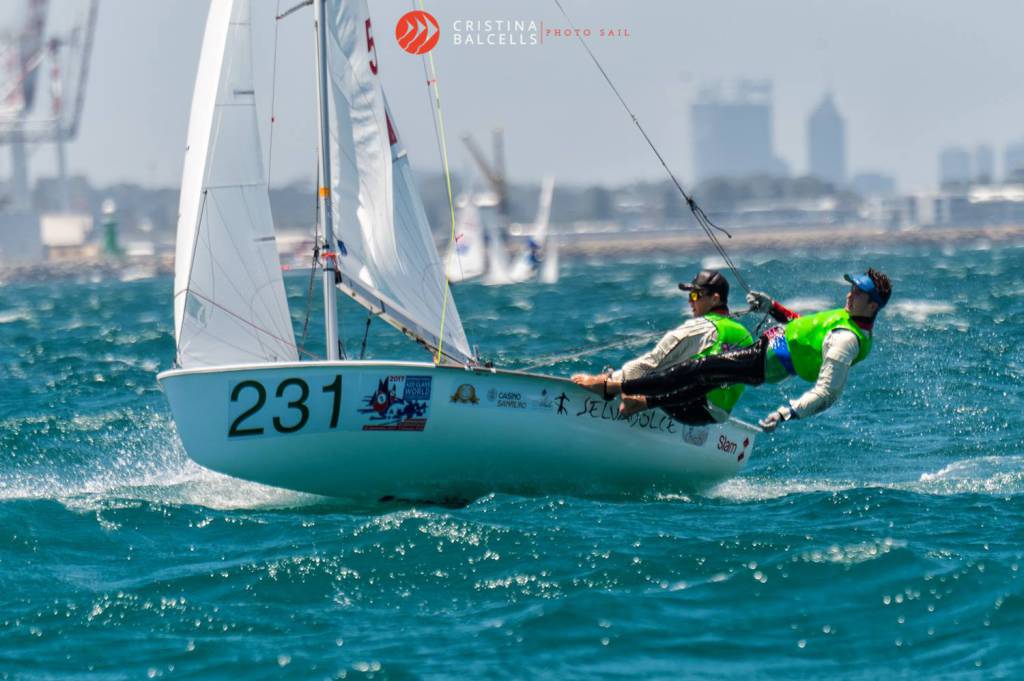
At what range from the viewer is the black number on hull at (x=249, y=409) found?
793cm

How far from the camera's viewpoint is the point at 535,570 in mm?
6902

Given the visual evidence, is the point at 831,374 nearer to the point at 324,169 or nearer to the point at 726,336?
the point at 726,336

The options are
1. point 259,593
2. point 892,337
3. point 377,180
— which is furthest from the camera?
point 892,337

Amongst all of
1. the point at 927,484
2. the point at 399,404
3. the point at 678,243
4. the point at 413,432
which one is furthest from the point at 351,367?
the point at 678,243

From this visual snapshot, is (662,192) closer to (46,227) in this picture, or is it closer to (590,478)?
(46,227)

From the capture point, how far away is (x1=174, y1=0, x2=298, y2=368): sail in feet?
27.9

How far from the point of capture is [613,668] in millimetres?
5613

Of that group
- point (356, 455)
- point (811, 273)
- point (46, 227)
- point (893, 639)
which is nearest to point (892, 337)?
point (356, 455)

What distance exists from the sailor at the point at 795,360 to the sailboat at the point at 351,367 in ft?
1.10

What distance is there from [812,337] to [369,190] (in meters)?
2.63

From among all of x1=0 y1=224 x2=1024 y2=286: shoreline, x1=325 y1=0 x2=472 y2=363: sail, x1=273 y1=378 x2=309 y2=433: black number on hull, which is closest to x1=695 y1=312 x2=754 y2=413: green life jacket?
x1=325 y1=0 x2=472 y2=363: sail

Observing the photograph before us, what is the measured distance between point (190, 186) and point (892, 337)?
39.5ft

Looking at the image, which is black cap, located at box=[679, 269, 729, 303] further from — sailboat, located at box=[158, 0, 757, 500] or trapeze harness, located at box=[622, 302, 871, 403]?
sailboat, located at box=[158, 0, 757, 500]

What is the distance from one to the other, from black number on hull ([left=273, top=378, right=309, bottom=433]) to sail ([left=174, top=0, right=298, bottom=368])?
0.70 m
